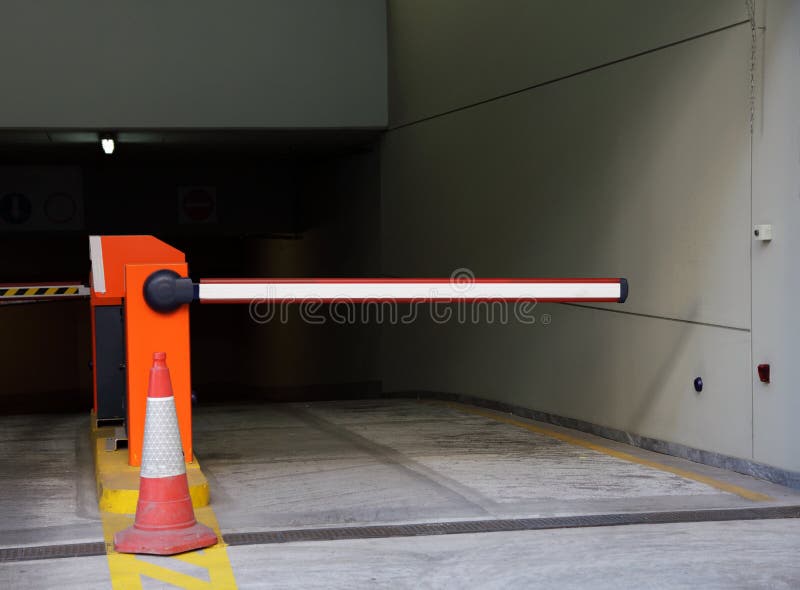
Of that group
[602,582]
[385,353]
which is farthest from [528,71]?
[602,582]

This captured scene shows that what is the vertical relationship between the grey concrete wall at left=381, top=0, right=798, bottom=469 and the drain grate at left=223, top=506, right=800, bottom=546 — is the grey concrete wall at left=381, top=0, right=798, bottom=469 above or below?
above

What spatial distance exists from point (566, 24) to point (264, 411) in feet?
15.5

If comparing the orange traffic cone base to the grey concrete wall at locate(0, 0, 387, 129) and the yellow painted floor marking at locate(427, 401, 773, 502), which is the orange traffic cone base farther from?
the grey concrete wall at locate(0, 0, 387, 129)

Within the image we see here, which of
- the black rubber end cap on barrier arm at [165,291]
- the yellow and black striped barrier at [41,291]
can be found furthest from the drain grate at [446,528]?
the yellow and black striped barrier at [41,291]

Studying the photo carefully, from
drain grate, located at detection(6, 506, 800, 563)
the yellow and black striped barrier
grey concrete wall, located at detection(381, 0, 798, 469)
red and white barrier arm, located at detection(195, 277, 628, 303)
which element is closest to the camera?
drain grate, located at detection(6, 506, 800, 563)

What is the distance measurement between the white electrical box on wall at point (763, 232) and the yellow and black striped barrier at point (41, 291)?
6488 mm

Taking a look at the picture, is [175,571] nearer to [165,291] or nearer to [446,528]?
[446,528]

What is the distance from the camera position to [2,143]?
1491 centimetres

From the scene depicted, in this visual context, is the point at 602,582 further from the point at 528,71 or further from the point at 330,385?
the point at 330,385

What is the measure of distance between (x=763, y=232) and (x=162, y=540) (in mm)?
3960

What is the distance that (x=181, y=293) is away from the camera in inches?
233

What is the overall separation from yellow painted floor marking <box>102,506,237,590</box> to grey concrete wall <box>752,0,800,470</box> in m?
3.42

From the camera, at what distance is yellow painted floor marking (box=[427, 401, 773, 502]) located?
20.7 ft

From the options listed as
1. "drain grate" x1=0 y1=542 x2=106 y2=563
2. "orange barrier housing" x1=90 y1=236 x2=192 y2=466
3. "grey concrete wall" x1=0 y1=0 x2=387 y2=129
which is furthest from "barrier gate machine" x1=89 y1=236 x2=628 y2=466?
"grey concrete wall" x1=0 y1=0 x2=387 y2=129
